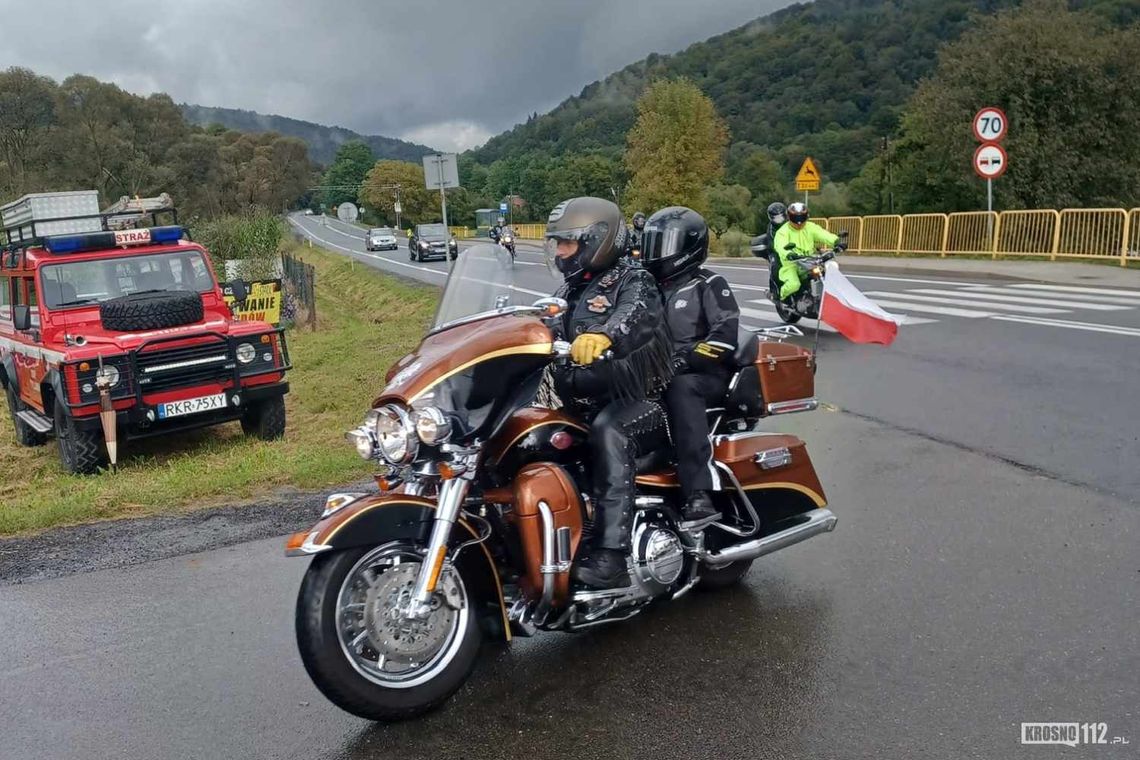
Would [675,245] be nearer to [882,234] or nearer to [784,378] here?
[784,378]

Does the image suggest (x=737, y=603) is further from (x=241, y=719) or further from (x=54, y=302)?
(x=54, y=302)

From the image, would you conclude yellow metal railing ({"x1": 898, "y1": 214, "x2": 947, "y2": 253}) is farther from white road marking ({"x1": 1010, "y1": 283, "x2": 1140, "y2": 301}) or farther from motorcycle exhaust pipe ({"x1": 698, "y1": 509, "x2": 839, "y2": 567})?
motorcycle exhaust pipe ({"x1": 698, "y1": 509, "x2": 839, "y2": 567})

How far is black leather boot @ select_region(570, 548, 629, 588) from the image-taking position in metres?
3.61

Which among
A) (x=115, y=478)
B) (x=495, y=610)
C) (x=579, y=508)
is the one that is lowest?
(x=115, y=478)

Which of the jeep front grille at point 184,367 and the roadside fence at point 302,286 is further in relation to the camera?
the roadside fence at point 302,286

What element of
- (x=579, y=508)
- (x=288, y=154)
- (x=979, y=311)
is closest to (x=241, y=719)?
(x=579, y=508)

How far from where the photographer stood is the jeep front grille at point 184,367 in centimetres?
838

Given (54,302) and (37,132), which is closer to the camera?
(54,302)

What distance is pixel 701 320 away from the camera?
4293mm

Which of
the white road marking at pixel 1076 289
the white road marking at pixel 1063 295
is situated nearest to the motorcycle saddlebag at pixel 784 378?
the white road marking at pixel 1063 295

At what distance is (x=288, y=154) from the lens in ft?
280

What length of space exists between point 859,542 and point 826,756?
7.07ft

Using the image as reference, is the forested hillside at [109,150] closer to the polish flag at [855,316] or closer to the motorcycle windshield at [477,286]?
the polish flag at [855,316]

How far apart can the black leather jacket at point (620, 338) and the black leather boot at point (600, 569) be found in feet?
2.02
